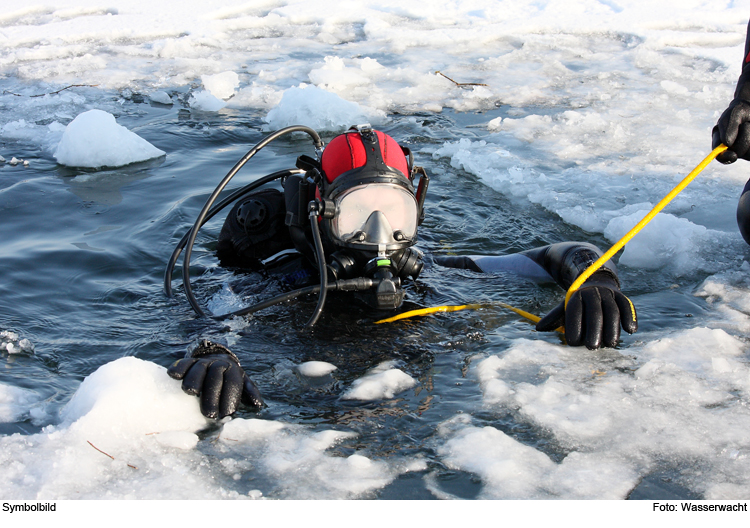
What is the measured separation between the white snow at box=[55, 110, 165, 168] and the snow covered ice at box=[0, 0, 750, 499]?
0.07 feet

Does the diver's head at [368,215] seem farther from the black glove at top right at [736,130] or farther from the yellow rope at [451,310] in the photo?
the black glove at top right at [736,130]

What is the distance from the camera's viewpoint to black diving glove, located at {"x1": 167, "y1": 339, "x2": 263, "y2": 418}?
2.43m

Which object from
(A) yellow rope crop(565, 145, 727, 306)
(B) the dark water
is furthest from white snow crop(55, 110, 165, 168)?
(A) yellow rope crop(565, 145, 727, 306)

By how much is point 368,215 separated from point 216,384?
1.18 meters

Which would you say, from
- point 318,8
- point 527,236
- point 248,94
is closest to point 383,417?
point 527,236

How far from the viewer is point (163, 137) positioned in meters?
6.71

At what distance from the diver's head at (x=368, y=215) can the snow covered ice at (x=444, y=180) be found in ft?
1.75

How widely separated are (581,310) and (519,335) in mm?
395

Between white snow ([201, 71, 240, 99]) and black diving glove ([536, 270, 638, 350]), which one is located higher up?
white snow ([201, 71, 240, 99])

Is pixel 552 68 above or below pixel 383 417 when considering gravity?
above

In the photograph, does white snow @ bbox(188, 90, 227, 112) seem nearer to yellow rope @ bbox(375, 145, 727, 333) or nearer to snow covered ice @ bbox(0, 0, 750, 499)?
snow covered ice @ bbox(0, 0, 750, 499)

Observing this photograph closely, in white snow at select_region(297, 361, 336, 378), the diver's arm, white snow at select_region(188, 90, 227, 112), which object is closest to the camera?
white snow at select_region(297, 361, 336, 378)

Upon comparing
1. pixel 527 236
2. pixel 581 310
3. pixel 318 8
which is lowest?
pixel 527 236

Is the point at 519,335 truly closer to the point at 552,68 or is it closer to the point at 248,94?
the point at 248,94
